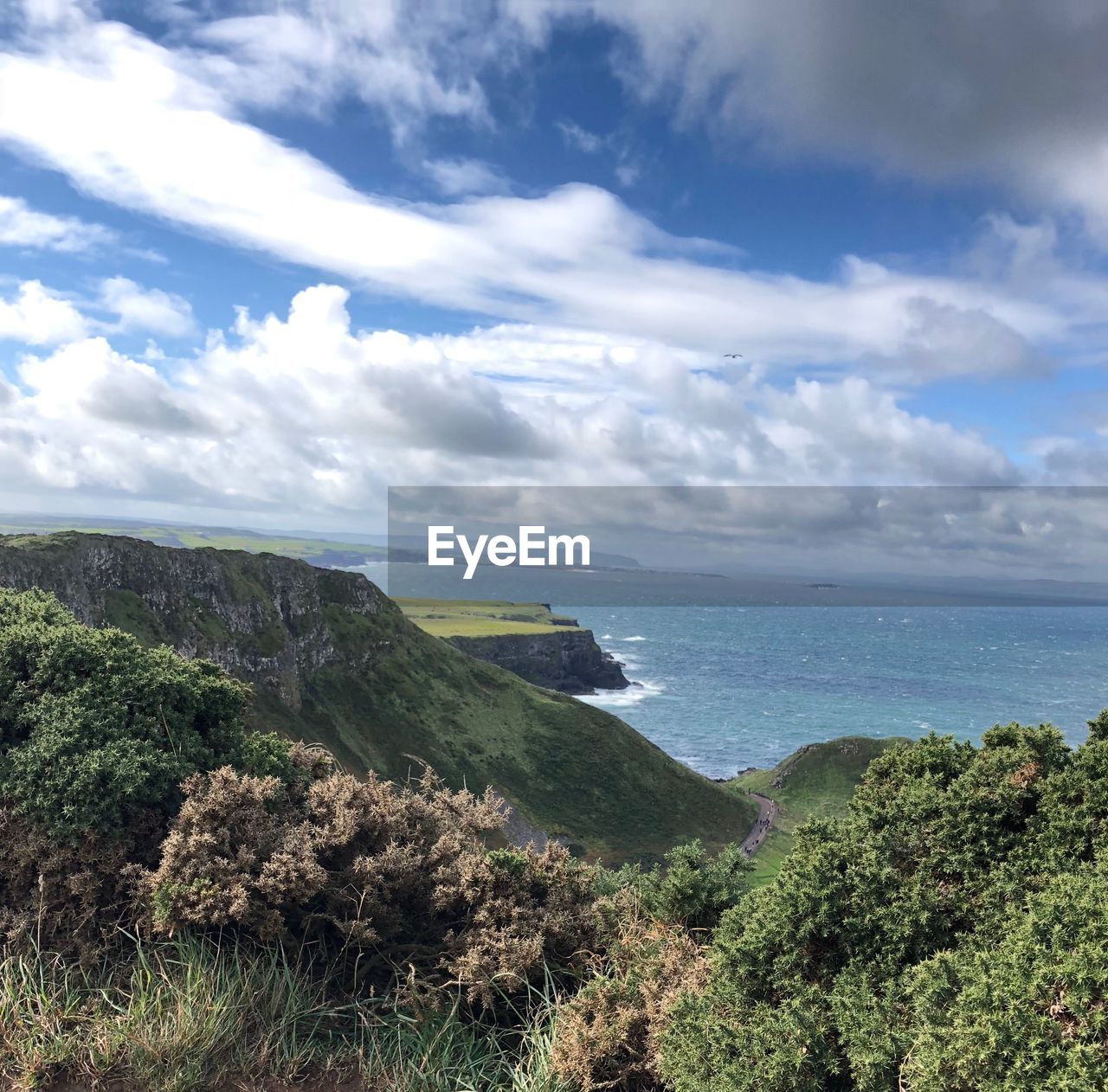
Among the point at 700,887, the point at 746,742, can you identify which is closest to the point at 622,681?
the point at 746,742

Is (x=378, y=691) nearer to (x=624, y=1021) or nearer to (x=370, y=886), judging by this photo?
(x=370, y=886)

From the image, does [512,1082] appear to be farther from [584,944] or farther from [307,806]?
[307,806]

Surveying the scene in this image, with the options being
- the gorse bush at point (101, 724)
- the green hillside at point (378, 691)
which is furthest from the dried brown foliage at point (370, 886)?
the green hillside at point (378, 691)

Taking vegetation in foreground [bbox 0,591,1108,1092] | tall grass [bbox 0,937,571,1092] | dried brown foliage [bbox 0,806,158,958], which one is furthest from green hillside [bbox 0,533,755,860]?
tall grass [bbox 0,937,571,1092]

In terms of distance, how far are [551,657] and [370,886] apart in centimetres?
16375

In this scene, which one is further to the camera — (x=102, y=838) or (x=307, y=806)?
(x=307, y=806)

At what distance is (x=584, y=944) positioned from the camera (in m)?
11.1

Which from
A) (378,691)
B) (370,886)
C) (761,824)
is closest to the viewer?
(370,886)

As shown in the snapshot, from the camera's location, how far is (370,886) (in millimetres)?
10531

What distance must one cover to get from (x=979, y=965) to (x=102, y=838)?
10.1 meters

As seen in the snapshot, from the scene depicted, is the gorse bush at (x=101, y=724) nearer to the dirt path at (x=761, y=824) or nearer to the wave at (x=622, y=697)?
the dirt path at (x=761, y=824)

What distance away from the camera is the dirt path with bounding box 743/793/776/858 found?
3190 inches

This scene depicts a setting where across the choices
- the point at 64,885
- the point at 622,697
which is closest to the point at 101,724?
the point at 64,885

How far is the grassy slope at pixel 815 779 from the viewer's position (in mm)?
94750
